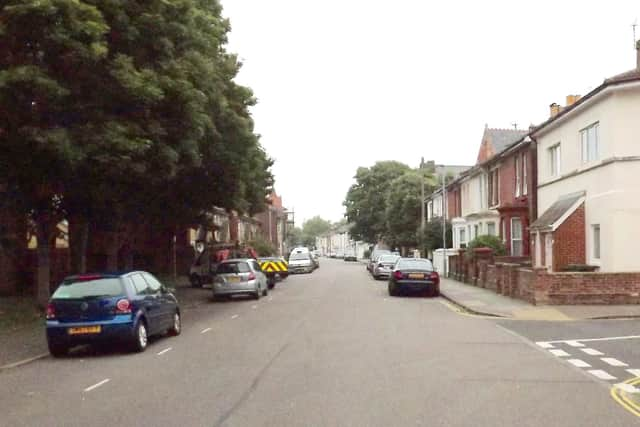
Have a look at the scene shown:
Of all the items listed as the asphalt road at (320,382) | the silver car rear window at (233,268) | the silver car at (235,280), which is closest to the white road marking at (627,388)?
the asphalt road at (320,382)

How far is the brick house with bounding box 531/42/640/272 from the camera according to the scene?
846 inches

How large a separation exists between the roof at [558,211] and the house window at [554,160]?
1663 mm

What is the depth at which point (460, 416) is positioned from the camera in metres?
7.43

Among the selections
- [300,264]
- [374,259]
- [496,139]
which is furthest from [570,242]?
[300,264]

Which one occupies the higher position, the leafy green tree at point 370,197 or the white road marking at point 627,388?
the leafy green tree at point 370,197

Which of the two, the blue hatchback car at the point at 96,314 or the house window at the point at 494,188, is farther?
the house window at the point at 494,188

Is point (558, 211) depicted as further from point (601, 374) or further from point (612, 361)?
point (601, 374)

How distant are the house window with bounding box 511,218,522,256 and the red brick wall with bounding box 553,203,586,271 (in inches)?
350

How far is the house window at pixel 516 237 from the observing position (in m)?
33.6

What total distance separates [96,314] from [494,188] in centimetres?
2948

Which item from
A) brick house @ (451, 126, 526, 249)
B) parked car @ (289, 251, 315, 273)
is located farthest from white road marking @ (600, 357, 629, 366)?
parked car @ (289, 251, 315, 273)

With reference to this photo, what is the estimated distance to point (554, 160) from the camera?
1128 inches

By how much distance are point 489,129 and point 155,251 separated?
26.9 meters

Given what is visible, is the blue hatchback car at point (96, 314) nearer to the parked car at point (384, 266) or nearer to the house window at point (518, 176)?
the house window at point (518, 176)
